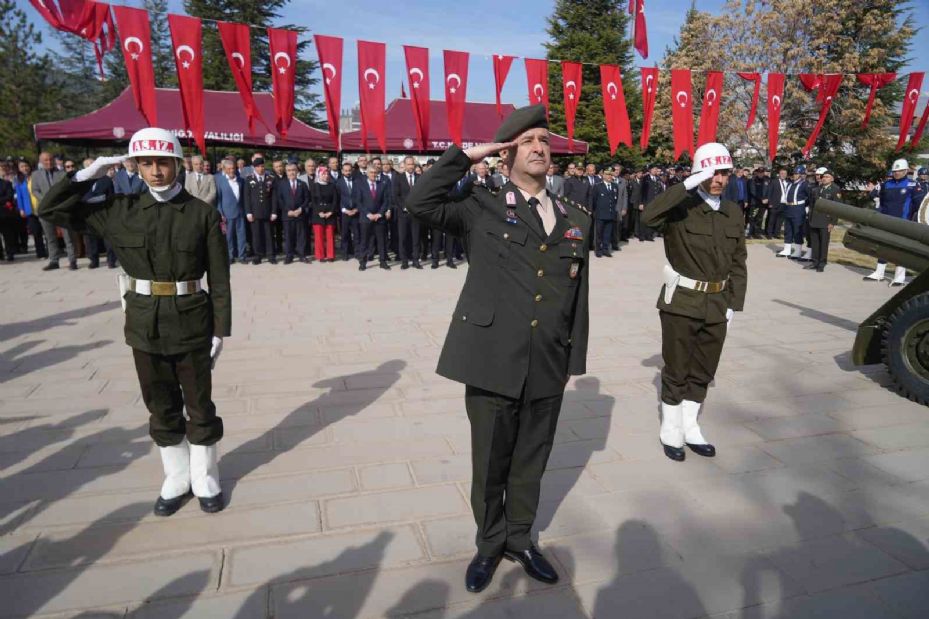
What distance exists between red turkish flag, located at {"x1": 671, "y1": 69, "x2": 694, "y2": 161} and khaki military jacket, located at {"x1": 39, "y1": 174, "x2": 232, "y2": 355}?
1287 cm

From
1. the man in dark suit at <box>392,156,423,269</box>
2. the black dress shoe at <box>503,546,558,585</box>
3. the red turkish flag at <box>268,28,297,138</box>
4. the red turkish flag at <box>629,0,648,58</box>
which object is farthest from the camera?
the red turkish flag at <box>629,0,648,58</box>

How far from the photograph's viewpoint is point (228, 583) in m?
2.74

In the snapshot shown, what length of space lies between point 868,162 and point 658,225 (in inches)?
1303

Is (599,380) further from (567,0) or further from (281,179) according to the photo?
(567,0)

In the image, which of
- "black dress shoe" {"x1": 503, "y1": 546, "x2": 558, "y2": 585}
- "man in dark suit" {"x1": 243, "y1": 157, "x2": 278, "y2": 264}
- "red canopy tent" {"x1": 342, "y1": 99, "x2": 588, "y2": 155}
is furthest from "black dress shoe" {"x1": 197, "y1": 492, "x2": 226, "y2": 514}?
"red canopy tent" {"x1": 342, "y1": 99, "x2": 588, "y2": 155}

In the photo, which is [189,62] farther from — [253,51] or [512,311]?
[253,51]

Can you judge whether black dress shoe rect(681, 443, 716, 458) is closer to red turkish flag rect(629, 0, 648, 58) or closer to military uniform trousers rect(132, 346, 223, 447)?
military uniform trousers rect(132, 346, 223, 447)

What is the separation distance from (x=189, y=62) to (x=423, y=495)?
956 centimetres

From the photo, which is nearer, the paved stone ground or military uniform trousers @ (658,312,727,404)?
the paved stone ground

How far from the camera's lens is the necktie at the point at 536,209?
2633 millimetres

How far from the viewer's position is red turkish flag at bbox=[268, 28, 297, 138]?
10852 millimetres

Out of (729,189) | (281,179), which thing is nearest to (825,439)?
(281,179)

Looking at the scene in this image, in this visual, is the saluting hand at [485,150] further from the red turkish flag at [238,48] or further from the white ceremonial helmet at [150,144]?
the red turkish flag at [238,48]

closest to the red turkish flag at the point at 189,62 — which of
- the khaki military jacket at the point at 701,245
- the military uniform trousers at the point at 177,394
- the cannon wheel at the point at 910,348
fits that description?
the military uniform trousers at the point at 177,394
